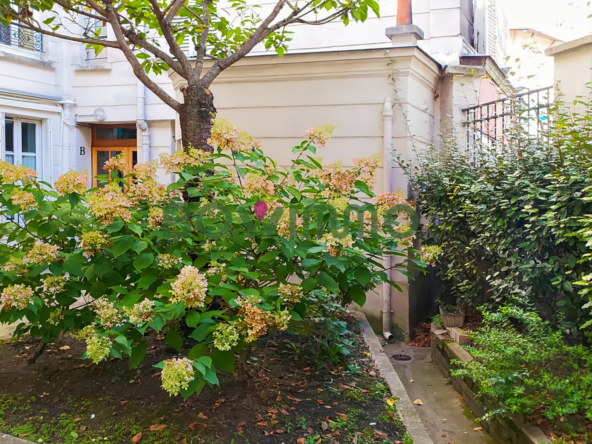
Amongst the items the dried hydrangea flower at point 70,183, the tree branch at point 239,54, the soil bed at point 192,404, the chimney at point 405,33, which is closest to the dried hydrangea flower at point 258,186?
the dried hydrangea flower at point 70,183

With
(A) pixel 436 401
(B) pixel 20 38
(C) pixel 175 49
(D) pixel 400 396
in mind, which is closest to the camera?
(D) pixel 400 396

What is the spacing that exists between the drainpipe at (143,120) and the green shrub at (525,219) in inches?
283

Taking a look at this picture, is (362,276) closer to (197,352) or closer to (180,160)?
(197,352)

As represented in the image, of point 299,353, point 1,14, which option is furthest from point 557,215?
point 1,14

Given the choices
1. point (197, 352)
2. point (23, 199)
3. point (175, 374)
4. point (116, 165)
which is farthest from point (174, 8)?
point (175, 374)

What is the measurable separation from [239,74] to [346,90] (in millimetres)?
1492

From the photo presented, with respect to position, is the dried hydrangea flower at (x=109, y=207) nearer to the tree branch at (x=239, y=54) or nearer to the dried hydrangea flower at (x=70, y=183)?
the dried hydrangea flower at (x=70, y=183)

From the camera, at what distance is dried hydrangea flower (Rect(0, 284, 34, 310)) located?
3.05 metres

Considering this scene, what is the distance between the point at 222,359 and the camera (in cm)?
282

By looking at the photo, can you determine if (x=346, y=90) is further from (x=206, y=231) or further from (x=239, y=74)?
(x=206, y=231)

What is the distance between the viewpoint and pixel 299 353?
14.6 feet

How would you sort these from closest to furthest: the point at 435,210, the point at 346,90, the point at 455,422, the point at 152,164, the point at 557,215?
the point at 152,164 < the point at 557,215 < the point at 455,422 < the point at 435,210 < the point at 346,90

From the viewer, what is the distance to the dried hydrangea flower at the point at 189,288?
249 cm

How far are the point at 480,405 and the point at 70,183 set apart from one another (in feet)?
12.1
